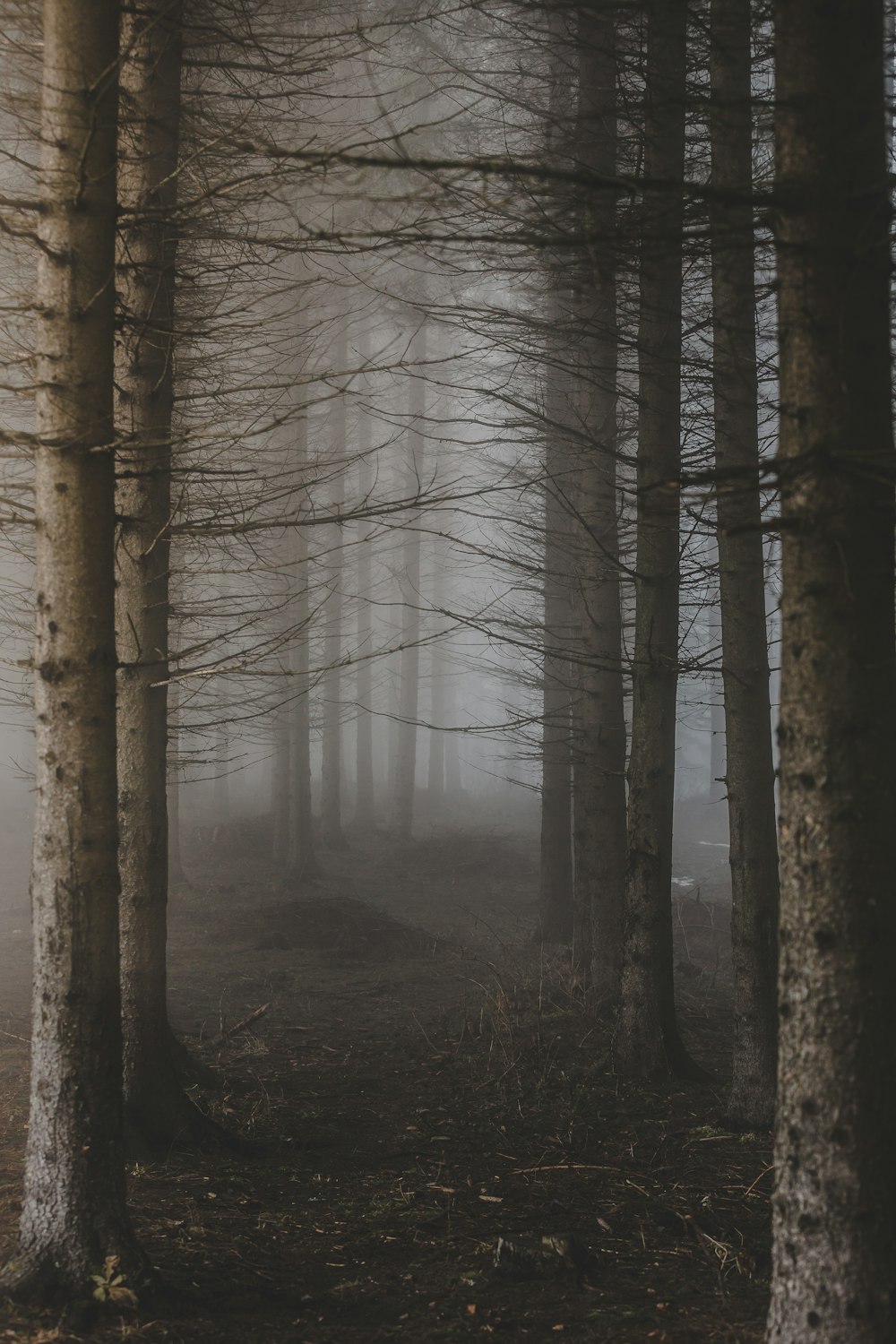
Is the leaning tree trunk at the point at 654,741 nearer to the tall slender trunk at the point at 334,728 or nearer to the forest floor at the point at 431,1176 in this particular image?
the forest floor at the point at 431,1176

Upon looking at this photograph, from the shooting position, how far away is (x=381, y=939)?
42.2ft

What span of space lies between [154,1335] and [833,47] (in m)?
4.89

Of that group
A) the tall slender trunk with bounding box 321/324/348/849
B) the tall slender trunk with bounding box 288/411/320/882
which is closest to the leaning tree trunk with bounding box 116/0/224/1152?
the tall slender trunk with bounding box 288/411/320/882

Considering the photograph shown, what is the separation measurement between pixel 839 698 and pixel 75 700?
2.85 metres

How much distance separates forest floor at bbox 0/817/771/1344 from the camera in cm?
394

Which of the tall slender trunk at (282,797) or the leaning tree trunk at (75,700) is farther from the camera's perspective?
the tall slender trunk at (282,797)

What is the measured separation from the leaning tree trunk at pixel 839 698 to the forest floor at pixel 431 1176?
91 centimetres

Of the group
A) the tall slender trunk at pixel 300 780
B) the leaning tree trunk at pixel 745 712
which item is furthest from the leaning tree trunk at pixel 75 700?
the tall slender trunk at pixel 300 780

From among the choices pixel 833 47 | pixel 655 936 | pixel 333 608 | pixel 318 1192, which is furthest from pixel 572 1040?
pixel 333 608

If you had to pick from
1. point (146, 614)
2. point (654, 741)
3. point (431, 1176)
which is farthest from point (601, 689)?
point (431, 1176)

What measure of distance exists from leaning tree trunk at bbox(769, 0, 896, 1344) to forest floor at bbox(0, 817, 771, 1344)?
906mm

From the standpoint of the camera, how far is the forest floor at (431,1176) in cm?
394

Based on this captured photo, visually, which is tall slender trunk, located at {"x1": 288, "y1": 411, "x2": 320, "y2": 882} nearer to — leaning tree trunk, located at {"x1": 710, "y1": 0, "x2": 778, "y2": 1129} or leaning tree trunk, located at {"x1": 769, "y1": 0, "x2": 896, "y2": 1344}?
leaning tree trunk, located at {"x1": 710, "y1": 0, "x2": 778, "y2": 1129}

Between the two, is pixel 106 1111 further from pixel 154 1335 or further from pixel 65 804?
pixel 65 804
